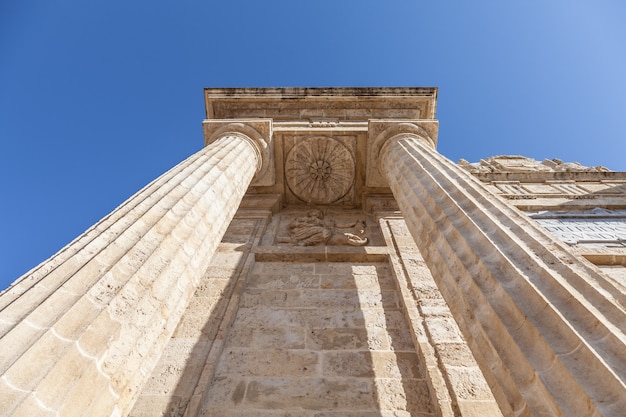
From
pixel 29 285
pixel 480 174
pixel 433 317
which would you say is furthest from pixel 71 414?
pixel 480 174

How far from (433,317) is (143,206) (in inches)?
168

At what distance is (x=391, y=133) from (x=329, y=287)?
12.9 feet

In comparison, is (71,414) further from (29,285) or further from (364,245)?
(364,245)

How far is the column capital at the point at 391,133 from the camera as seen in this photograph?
27.3 ft

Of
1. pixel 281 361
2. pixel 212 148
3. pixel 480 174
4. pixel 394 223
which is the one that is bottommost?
pixel 281 361

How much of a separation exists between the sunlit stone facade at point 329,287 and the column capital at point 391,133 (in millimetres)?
59

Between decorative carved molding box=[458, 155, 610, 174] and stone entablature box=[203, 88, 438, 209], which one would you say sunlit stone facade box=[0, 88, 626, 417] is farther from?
decorative carved molding box=[458, 155, 610, 174]

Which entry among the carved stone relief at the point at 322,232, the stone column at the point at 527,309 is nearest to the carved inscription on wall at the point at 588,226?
the carved stone relief at the point at 322,232

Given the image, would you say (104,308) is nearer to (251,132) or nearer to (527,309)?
(527,309)

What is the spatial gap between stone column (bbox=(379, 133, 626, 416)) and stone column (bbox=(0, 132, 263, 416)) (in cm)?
260

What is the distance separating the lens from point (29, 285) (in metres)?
2.69

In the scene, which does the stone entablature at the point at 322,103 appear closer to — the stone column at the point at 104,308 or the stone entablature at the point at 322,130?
the stone entablature at the point at 322,130

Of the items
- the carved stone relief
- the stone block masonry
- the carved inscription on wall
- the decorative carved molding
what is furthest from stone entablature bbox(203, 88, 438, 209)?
the decorative carved molding

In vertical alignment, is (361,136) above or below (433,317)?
above
